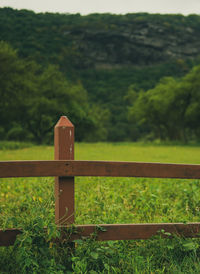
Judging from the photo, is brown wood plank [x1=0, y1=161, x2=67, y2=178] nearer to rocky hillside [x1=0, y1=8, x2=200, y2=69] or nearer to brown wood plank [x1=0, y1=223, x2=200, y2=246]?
brown wood plank [x1=0, y1=223, x2=200, y2=246]

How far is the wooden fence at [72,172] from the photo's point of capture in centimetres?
309

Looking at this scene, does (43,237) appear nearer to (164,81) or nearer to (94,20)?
(164,81)

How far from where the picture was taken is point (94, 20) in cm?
15162

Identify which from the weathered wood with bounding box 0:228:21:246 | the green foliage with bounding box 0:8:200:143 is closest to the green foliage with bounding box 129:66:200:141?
the green foliage with bounding box 0:8:200:143

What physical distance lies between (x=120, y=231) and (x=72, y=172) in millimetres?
823

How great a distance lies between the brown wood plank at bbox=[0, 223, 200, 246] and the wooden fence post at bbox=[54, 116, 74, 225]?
129mm

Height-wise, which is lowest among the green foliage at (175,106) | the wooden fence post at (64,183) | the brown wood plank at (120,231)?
the green foliage at (175,106)

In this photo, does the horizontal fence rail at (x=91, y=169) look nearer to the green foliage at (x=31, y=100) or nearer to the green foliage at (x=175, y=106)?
the green foliage at (x=31, y=100)

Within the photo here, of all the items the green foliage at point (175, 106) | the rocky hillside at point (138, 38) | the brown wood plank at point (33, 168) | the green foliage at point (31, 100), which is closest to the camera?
the brown wood plank at point (33, 168)

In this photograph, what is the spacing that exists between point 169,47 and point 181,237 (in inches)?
6405

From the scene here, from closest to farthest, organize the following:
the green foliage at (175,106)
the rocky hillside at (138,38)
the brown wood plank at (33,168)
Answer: the brown wood plank at (33,168)
the green foliage at (175,106)
the rocky hillside at (138,38)

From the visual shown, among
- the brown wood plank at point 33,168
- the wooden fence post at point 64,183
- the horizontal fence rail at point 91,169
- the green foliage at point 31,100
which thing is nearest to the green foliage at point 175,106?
the green foliage at point 31,100

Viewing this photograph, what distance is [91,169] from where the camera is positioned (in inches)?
124

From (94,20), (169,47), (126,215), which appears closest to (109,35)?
(94,20)
